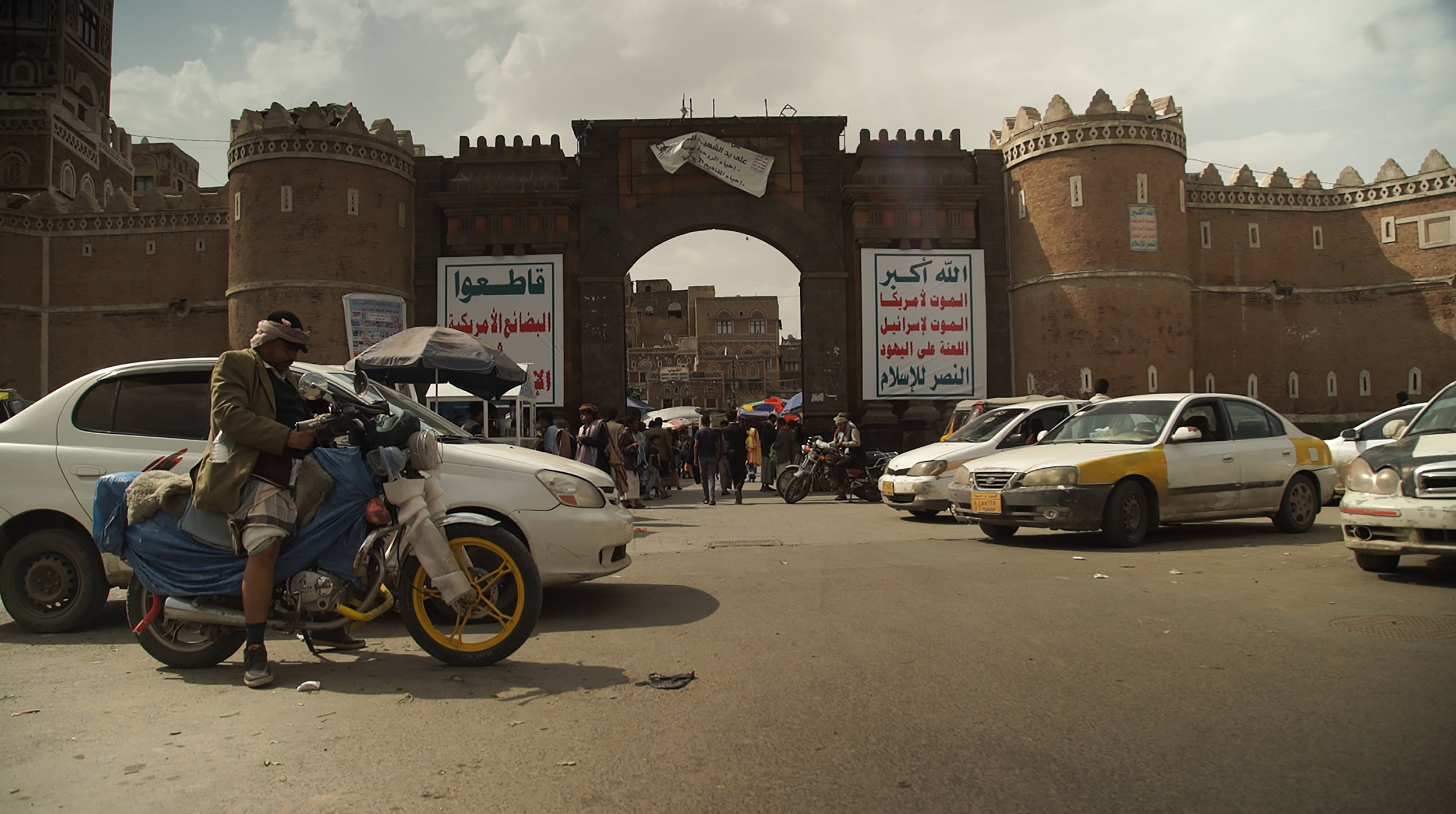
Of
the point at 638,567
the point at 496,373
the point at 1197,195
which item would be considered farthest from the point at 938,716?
the point at 1197,195

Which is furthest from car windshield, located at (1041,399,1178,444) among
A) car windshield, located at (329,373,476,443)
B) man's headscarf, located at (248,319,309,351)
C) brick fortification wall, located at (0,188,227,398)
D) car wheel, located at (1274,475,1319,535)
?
brick fortification wall, located at (0,188,227,398)

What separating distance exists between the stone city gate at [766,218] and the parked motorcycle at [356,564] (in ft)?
67.7

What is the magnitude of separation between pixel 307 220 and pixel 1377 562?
80.0 ft

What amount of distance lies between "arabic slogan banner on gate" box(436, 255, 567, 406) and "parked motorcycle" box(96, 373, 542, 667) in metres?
20.6

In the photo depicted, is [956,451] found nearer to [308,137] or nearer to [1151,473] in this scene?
[1151,473]

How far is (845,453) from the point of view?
58.0 ft

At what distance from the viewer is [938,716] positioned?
387cm

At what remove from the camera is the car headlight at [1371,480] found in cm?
674

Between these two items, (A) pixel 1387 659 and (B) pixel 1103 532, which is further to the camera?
(B) pixel 1103 532

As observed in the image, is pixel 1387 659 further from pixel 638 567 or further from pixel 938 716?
pixel 638 567

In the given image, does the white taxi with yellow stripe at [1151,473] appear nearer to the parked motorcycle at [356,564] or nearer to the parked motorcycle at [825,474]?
the parked motorcycle at [356,564]

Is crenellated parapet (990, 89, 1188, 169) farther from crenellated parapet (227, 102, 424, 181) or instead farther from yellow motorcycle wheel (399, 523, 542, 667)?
yellow motorcycle wheel (399, 523, 542, 667)

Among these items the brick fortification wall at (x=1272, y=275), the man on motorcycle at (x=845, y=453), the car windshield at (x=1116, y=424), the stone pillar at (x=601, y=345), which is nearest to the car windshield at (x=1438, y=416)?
the car windshield at (x=1116, y=424)

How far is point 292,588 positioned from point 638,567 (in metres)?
4.25
